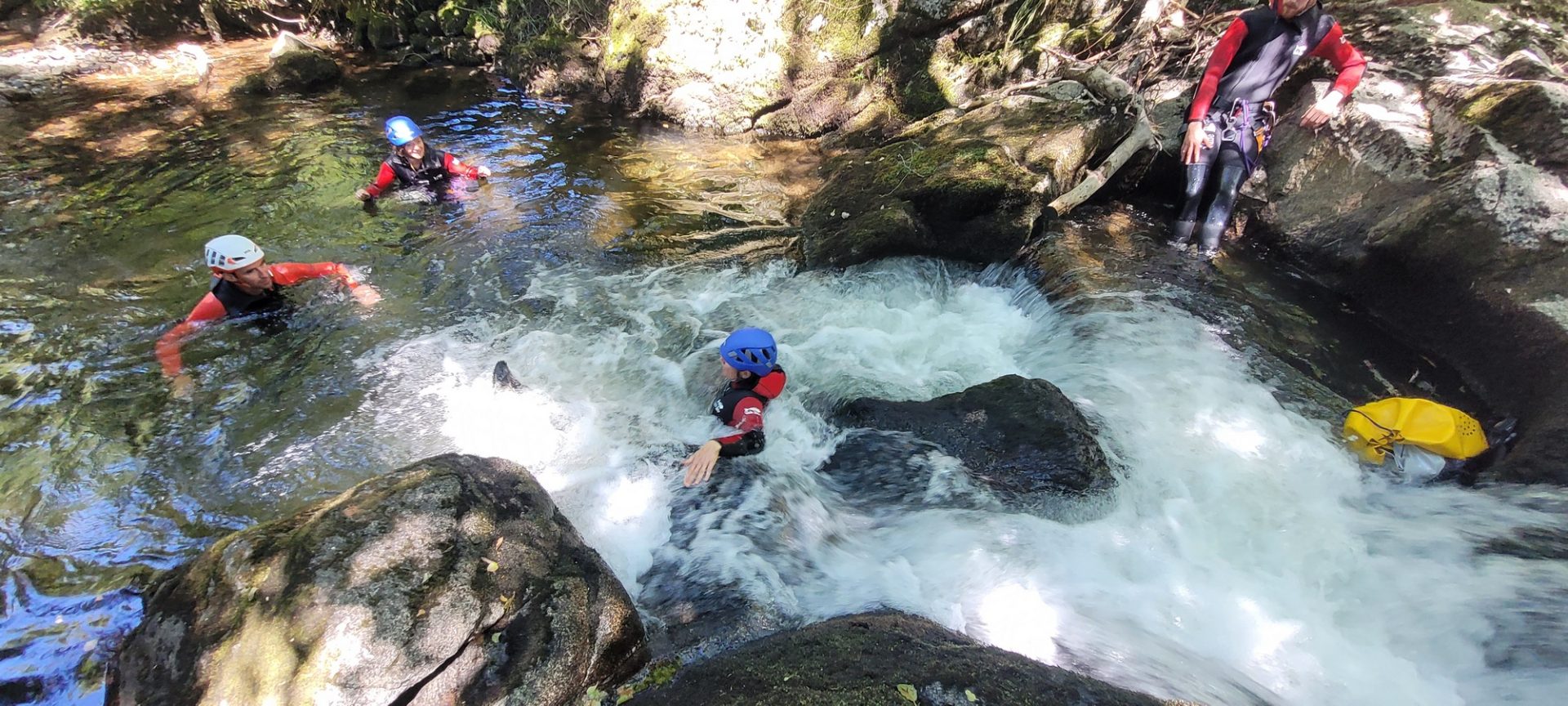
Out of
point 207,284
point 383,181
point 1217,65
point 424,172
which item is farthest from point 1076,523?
point 383,181

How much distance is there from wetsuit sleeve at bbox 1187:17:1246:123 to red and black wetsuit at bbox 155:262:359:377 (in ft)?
28.8

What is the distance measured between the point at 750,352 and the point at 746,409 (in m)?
0.45

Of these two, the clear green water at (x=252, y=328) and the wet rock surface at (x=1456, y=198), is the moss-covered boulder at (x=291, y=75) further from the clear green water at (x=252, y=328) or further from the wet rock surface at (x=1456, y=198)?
the wet rock surface at (x=1456, y=198)

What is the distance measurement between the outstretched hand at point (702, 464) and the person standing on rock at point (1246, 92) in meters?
5.60

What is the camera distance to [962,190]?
7117 millimetres

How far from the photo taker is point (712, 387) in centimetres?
613

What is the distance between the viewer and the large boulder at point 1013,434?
4.54m

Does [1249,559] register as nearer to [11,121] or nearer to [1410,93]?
[1410,93]

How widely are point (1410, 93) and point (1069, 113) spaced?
3130 mm

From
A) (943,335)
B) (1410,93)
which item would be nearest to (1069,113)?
(1410,93)

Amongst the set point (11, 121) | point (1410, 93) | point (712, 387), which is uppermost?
point (1410, 93)

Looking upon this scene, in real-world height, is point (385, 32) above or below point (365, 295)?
above

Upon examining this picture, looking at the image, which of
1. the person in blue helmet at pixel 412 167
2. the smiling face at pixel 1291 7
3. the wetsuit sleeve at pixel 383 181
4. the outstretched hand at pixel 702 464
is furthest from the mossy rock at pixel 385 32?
the smiling face at pixel 1291 7

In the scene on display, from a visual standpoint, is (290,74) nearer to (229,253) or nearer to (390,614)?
(229,253)
